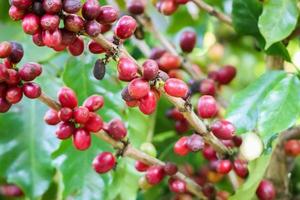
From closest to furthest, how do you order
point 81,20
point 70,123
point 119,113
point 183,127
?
point 81,20, point 70,123, point 119,113, point 183,127

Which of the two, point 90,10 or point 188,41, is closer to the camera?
point 90,10

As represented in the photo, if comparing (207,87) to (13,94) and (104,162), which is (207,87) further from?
(13,94)

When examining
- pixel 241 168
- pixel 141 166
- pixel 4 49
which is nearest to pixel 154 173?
→ pixel 141 166

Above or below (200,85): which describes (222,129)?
above

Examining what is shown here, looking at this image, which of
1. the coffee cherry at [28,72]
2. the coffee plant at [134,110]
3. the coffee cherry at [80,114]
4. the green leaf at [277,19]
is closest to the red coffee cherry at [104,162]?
the coffee plant at [134,110]

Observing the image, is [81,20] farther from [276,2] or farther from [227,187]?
[227,187]

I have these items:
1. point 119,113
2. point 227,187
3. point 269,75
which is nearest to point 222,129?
point 269,75

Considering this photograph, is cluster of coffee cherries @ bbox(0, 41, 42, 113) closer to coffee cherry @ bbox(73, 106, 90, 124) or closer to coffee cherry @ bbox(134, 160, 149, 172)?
coffee cherry @ bbox(73, 106, 90, 124)
